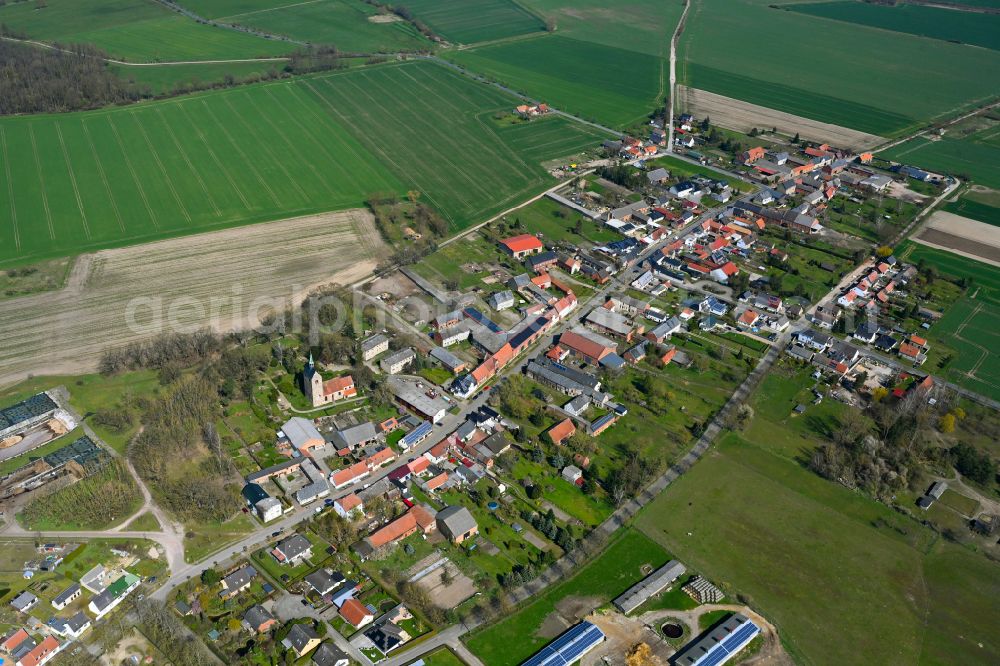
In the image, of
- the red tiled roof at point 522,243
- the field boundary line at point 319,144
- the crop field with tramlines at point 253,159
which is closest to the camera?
the red tiled roof at point 522,243

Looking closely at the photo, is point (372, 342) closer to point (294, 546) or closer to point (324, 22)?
point (294, 546)

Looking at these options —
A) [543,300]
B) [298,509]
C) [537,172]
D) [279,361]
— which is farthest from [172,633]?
[537,172]

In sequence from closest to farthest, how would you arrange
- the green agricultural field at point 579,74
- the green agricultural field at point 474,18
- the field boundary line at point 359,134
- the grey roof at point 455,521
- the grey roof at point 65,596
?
1. the grey roof at point 65,596
2. the grey roof at point 455,521
3. the field boundary line at point 359,134
4. the green agricultural field at point 579,74
5. the green agricultural field at point 474,18

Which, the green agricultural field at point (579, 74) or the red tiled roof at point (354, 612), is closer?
the red tiled roof at point (354, 612)

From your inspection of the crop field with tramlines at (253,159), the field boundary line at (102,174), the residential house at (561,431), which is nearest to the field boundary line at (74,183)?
the crop field with tramlines at (253,159)

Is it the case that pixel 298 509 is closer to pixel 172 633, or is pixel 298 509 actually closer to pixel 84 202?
pixel 172 633

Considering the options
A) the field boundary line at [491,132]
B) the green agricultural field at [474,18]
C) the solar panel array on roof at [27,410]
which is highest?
the green agricultural field at [474,18]

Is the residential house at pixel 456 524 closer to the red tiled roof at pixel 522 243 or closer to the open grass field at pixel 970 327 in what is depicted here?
the red tiled roof at pixel 522 243

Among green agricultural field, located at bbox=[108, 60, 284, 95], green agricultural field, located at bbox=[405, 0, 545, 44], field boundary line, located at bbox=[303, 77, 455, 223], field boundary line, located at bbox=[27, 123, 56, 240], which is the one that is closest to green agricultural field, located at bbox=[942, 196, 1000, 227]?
field boundary line, located at bbox=[303, 77, 455, 223]
